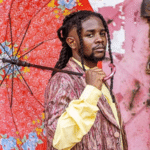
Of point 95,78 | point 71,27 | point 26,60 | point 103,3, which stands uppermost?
point 103,3

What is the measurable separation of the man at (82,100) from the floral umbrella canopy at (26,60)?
0.70ft

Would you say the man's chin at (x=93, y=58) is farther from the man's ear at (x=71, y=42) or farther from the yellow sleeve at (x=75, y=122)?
the yellow sleeve at (x=75, y=122)

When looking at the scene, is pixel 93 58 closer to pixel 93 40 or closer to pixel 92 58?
pixel 92 58

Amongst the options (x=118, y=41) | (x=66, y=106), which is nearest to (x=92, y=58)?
(x=66, y=106)

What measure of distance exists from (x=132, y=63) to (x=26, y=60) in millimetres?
1560

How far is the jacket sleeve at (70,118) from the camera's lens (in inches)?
60.1

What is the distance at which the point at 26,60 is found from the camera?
7.25ft

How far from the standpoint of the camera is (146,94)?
3273 millimetres

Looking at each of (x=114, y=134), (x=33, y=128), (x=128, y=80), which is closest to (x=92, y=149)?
(x=114, y=134)

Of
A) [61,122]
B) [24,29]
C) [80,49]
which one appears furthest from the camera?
[24,29]

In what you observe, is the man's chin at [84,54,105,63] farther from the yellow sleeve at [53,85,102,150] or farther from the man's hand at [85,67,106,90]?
the yellow sleeve at [53,85,102,150]

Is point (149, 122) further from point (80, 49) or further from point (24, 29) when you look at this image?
point (24, 29)

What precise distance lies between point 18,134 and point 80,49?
89cm

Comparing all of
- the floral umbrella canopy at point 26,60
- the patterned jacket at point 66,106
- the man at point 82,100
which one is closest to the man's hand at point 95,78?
the man at point 82,100
